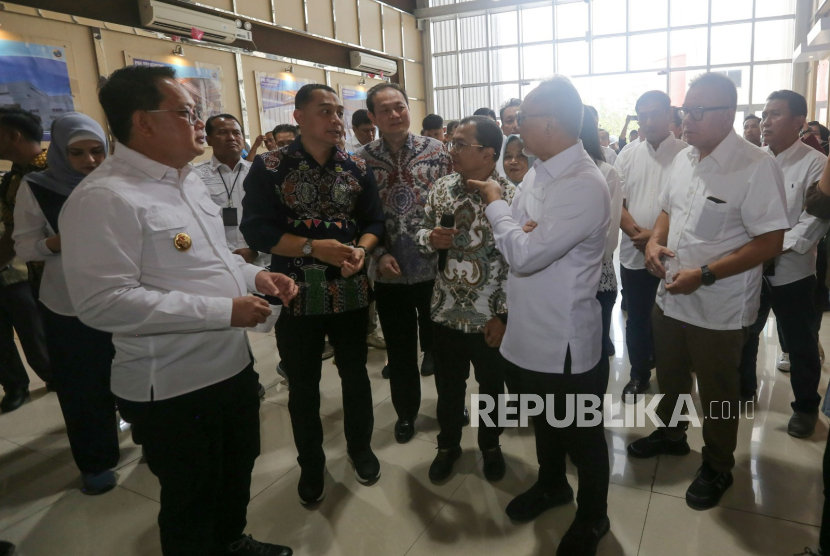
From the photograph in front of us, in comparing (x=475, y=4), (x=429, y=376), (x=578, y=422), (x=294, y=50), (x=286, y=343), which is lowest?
→ (x=429, y=376)

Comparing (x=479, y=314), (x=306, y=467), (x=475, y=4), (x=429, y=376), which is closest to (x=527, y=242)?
(x=479, y=314)

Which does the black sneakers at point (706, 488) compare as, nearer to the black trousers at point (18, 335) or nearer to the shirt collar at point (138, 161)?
the shirt collar at point (138, 161)

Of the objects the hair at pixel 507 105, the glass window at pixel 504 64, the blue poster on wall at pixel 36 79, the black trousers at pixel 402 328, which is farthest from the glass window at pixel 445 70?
the black trousers at pixel 402 328

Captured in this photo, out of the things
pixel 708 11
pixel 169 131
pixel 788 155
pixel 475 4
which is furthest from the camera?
pixel 475 4

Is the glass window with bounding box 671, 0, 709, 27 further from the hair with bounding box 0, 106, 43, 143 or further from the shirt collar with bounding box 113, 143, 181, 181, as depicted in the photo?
the shirt collar with bounding box 113, 143, 181, 181

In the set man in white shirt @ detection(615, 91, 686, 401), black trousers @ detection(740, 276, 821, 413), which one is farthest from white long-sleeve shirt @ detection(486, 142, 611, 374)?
black trousers @ detection(740, 276, 821, 413)

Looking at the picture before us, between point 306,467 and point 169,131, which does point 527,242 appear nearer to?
point 169,131

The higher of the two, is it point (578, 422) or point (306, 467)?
point (578, 422)

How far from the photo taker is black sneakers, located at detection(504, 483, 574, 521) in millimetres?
1900

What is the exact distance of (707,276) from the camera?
180 cm

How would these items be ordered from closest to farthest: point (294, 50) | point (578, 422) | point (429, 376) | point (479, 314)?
point (578, 422)
point (479, 314)
point (429, 376)
point (294, 50)

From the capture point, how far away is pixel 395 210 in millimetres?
2367

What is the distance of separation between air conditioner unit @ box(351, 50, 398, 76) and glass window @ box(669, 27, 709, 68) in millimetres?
5907

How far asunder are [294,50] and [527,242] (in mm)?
8726
